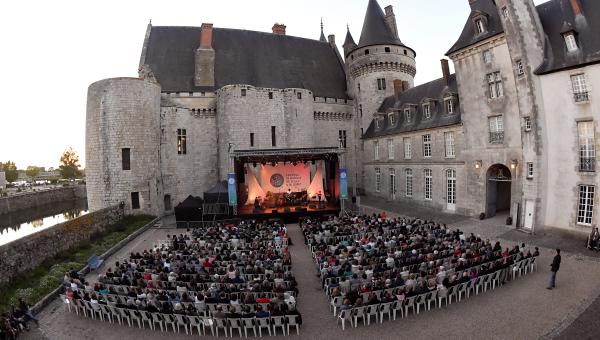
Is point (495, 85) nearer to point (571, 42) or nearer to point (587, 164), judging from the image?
point (571, 42)

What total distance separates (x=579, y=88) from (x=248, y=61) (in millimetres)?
27432

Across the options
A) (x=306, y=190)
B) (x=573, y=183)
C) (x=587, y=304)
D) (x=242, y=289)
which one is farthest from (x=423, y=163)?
(x=242, y=289)

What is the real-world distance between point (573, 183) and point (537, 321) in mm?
9964

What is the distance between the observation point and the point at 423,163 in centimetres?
2595

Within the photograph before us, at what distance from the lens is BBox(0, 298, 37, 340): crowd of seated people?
861cm

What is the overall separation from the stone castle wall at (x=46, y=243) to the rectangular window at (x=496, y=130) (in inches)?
933

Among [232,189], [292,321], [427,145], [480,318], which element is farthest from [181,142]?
[480,318]

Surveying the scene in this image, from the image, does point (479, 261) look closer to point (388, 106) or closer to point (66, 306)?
point (66, 306)

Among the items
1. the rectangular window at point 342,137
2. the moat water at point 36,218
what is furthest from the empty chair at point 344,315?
the rectangular window at point 342,137

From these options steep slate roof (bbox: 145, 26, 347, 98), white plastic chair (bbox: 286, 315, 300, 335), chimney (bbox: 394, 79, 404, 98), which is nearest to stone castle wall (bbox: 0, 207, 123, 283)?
white plastic chair (bbox: 286, 315, 300, 335)

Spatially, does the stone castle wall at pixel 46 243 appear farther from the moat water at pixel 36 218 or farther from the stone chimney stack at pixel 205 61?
the stone chimney stack at pixel 205 61

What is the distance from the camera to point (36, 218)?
3825 centimetres

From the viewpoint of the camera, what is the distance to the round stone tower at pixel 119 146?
2522cm

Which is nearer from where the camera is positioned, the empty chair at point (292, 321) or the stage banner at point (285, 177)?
the empty chair at point (292, 321)
